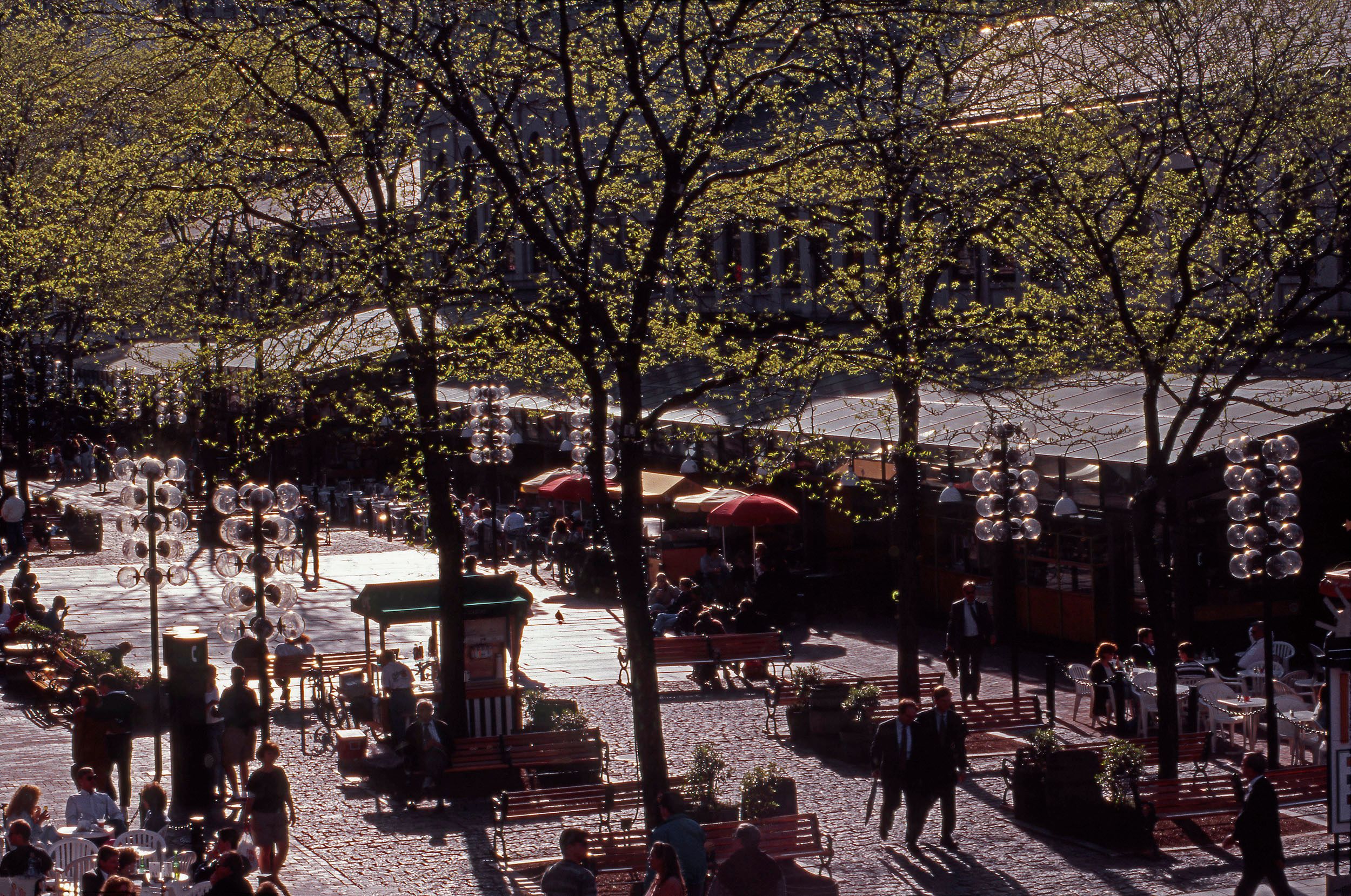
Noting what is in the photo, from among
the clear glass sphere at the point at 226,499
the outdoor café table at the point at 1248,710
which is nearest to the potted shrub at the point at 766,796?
the outdoor café table at the point at 1248,710

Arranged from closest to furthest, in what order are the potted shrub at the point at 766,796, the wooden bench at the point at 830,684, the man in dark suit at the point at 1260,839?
the man in dark suit at the point at 1260,839 < the potted shrub at the point at 766,796 < the wooden bench at the point at 830,684

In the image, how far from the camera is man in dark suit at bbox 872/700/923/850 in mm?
16625

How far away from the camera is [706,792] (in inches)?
655

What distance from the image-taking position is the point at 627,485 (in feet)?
53.9

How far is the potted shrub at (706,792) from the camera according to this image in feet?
53.9

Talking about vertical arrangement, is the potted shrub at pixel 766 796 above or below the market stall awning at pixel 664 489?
below

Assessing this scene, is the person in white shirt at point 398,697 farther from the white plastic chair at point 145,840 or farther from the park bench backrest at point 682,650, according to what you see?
the park bench backrest at point 682,650

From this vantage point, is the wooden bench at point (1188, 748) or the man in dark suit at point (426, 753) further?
the wooden bench at point (1188, 748)

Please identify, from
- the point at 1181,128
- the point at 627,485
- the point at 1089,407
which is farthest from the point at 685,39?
the point at 1089,407

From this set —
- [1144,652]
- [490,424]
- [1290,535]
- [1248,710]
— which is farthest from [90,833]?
[490,424]

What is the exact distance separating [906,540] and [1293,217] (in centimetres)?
599

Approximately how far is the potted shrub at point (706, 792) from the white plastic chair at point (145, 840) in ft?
15.8

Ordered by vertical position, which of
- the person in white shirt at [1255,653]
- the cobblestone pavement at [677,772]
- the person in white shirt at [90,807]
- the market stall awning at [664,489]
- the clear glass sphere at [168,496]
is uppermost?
the clear glass sphere at [168,496]

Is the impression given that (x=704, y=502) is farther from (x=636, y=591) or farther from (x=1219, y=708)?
(x=636, y=591)
